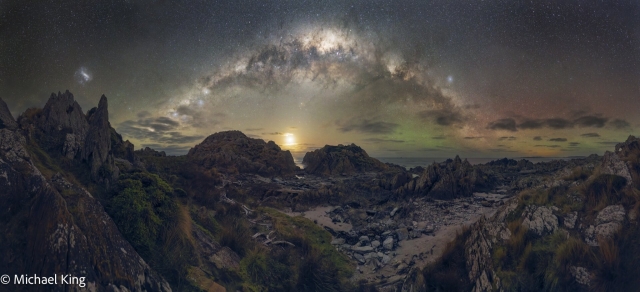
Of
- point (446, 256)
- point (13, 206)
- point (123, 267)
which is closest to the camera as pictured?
point (13, 206)

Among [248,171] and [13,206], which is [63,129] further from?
[248,171]

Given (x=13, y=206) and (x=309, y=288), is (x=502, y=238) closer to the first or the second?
A: (x=309, y=288)

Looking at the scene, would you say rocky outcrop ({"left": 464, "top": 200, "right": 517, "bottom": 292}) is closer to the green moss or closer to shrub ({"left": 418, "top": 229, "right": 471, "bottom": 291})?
shrub ({"left": 418, "top": 229, "right": 471, "bottom": 291})

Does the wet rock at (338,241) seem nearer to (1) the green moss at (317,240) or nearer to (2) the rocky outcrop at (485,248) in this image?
(1) the green moss at (317,240)

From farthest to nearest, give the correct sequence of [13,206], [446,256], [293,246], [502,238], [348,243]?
[348,243] → [293,246] → [446,256] → [502,238] → [13,206]

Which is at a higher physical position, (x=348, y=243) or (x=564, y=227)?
(x=564, y=227)

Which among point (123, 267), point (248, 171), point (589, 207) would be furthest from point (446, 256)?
point (248, 171)

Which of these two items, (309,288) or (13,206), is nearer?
(13,206)

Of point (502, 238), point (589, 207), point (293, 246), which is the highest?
point (589, 207)
